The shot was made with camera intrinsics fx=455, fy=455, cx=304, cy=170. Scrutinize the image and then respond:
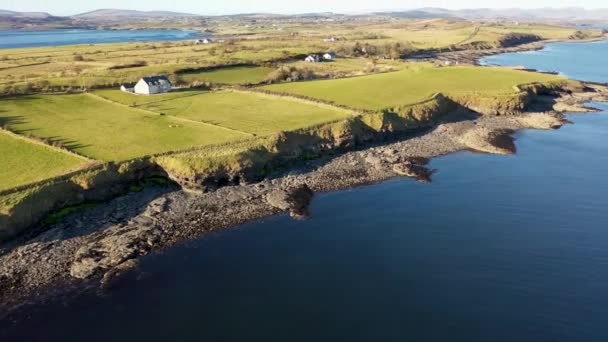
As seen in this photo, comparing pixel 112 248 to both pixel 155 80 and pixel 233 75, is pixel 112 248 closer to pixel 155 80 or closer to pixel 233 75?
pixel 155 80

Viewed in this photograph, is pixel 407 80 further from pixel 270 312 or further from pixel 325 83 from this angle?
pixel 270 312

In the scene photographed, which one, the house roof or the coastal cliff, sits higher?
the house roof

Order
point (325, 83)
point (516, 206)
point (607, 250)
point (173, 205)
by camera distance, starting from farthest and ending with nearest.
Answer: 1. point (325, 83)
2. point (516, 206)
3. point (173, 205)
4. point (607, 250)

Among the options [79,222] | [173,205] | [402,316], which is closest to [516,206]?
[402,316]

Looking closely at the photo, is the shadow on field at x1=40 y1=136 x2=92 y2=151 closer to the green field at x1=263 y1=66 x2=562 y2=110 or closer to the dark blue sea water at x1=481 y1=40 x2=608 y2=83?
the green field at x1=263 y1=66 x2=562 y2=110

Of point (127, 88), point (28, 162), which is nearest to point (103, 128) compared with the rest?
point (28, 162)

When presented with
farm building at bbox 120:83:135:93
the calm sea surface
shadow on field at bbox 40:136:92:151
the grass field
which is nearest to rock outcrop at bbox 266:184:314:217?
the calm sea surface

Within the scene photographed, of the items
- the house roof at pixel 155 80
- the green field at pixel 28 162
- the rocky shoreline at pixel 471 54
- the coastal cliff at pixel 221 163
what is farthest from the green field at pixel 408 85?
the green field at pixel 28 162

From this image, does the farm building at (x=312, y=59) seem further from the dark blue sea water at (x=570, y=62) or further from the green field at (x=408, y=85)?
the dark blue sea water at (x=570, y=62)
